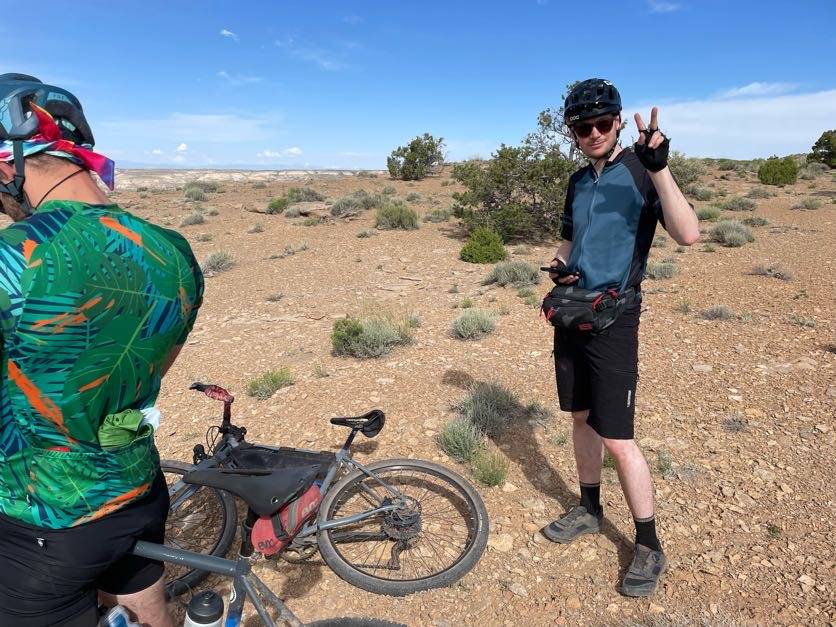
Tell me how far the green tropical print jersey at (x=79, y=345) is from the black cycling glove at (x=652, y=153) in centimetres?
179

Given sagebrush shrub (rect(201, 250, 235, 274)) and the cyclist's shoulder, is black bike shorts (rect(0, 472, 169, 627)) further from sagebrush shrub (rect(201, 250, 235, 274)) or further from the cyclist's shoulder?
sagebrush shrub (rect(201, 250, 235, 274))

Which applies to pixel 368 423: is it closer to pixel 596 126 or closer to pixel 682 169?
pixel 596 126

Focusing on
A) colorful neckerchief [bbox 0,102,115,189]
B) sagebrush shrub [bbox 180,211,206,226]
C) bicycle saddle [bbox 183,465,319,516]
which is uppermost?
colorful neckerchief [bbox 0,102,115,189]

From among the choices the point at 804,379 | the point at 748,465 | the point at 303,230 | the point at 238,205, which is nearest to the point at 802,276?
the point at 804,379

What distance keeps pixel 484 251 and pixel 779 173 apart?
1732 centimetres

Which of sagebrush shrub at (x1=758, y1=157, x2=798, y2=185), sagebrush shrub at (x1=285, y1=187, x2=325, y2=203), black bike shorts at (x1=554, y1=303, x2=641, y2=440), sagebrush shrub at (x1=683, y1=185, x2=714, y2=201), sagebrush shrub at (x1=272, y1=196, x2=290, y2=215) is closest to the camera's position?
black bike shorts at (x1=554, y1=303, x2=641, y2=440)

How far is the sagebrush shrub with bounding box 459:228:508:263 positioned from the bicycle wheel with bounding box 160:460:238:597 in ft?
26.8

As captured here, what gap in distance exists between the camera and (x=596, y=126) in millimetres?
2406

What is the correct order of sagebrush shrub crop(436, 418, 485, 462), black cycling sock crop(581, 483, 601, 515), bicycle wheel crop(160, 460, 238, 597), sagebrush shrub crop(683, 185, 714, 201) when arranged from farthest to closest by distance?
sagebrush shrub crop(683, 185, 714, 201)
sagebrush shrub crop(436, 418, 485, 462)
black cycling sock crop(581, 483, 601, 515)
bicycle wheel crop(160, 460, 238, 597)

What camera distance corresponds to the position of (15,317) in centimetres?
111

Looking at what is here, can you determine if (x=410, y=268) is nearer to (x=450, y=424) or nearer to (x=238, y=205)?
(x=450, y=424)

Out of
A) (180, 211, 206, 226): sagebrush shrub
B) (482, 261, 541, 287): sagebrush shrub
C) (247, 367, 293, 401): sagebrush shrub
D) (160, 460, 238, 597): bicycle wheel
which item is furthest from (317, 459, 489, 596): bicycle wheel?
(180, 211, 206, 226): sagebrush shrub

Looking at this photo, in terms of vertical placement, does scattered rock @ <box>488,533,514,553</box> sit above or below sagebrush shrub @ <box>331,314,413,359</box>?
below

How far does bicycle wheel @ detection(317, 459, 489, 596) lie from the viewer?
2627mm
